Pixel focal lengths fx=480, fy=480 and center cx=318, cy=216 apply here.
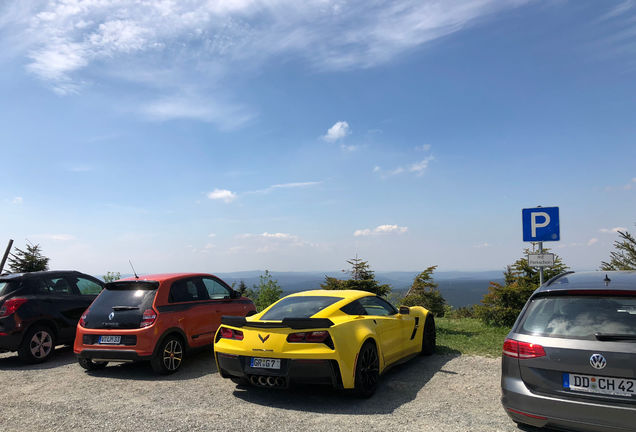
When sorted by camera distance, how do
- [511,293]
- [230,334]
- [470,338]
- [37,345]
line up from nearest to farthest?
1. [230,334]
2. [37,345]
3. [470,338]
4. [511,293]

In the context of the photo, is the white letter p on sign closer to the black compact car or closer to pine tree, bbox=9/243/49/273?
the black compact car

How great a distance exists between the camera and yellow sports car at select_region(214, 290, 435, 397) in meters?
5.70

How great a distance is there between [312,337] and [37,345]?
6073mm

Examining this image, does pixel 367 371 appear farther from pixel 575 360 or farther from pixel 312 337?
pixel 575 360

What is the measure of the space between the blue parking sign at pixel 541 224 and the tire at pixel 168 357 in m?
7.15

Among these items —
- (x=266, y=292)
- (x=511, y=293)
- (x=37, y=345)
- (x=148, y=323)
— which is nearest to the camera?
(x=148, y=323)

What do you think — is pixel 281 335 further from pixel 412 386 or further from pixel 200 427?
pixel 412 386

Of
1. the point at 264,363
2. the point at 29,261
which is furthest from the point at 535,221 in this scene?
the point at 29,261

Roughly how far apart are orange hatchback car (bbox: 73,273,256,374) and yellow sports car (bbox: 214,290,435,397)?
1692mm

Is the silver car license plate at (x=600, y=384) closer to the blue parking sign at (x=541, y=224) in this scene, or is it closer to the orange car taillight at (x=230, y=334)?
the orange car taillight at (x=230, y=334)

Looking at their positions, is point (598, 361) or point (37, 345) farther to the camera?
point (37, 345)

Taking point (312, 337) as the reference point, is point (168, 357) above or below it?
below

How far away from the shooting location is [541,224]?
9953 millimetres

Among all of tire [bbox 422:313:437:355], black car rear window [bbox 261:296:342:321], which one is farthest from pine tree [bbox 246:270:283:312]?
black car rear window [bbox 261:296:342:321]
